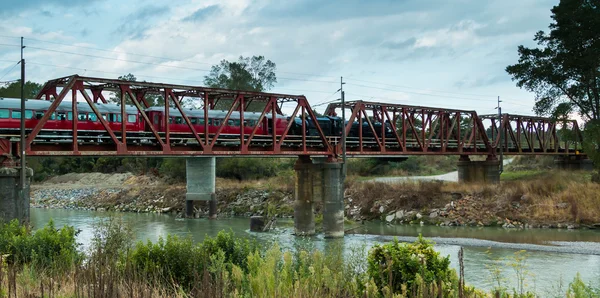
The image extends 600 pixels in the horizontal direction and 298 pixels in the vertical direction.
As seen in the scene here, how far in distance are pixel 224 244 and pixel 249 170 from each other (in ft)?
211

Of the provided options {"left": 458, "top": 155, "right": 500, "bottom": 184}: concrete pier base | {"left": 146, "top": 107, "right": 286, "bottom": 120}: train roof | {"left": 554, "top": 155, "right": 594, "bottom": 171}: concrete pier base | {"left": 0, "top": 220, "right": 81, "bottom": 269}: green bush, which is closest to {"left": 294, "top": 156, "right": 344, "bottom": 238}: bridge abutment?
{"left": 146, "top": 107, "right": 286, "bottom": 120}: train roof

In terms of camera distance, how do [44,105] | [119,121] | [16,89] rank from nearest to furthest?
[44,105]
[119,121]
[16,89]

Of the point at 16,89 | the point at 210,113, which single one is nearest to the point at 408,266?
the point at 210,113

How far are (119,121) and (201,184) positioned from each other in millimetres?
22485

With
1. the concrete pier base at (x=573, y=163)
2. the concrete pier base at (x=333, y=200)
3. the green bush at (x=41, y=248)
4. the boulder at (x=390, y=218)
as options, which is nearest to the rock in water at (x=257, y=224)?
the concrete pier base at (x=333, y=200)

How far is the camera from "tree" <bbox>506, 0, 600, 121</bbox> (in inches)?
2393

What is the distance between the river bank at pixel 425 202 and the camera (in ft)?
146

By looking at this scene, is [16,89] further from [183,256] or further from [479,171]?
[183,256]

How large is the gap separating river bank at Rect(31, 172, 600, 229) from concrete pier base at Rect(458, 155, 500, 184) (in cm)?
497

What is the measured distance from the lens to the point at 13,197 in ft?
87.1

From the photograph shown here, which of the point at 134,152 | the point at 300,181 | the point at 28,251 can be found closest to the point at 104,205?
the point at 300,181

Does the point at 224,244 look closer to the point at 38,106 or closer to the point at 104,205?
the point at 38,106

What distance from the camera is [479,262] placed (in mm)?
28453

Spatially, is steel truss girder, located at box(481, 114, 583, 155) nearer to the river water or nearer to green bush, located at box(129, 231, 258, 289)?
the river water
